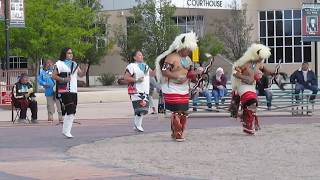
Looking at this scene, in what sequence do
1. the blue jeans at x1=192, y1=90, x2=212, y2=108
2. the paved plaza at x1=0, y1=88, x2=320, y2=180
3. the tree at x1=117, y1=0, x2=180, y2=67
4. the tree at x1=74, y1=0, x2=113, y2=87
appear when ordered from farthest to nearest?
the tree at x1=74, y1=0, x2=113, y2=87 → the tree at x1=117, y1=0, x2=180, y2=67 → the blue jeans at x1=192, y1=90, x2=212, y2=108 → the paved plaza at x1=0, y1=88, x2=320, y2=180

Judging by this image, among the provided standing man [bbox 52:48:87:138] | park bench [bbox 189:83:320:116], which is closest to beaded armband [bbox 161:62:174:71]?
standing man [bbox 52:48:87:138]

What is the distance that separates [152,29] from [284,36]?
21115mm

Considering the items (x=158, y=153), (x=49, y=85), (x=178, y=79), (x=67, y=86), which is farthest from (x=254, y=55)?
(x=49, y=85)

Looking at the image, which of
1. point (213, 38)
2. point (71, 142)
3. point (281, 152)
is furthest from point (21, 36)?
point (281, 152)

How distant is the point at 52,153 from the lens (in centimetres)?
1226

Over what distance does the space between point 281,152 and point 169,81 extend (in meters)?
2.80

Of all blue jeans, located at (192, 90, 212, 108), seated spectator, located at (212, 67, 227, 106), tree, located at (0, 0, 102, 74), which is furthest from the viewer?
tree, located at (0, 0, 102, 74)

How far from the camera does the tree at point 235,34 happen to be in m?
51.0

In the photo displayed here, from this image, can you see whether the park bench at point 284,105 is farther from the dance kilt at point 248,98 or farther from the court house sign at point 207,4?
the court house sign at point 207,4

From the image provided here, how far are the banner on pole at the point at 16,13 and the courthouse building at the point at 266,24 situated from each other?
93.4ft

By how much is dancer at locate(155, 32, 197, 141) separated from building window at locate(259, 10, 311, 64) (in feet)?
159

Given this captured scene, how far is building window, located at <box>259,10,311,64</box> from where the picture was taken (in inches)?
2415

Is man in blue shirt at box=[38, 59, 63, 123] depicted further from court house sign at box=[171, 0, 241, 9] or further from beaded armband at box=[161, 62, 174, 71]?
court house sign at box=[171, 0, 241, 9]

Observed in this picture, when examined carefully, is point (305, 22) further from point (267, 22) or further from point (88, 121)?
point (267, 22)
